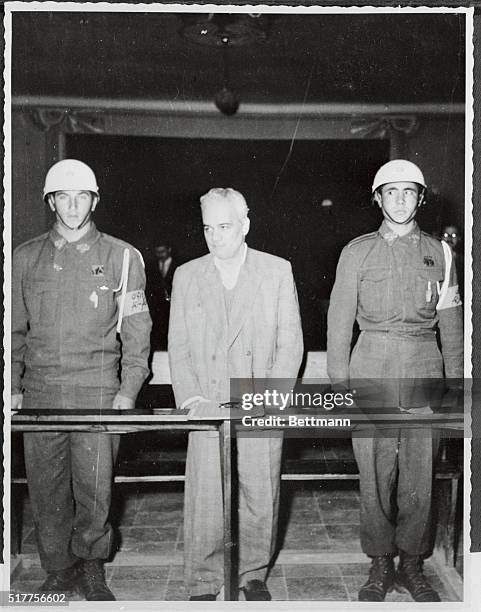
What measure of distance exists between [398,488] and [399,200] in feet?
3.85

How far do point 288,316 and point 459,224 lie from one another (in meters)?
0.74

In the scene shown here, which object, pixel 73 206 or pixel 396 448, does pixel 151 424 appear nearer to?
pixel 73 206

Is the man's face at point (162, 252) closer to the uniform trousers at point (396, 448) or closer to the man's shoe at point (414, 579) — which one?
the uniform trousers at point (396, 448)

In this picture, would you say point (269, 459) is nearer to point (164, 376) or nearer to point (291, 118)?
point (164, 376)

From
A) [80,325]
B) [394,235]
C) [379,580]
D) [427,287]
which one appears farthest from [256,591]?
[394,235]

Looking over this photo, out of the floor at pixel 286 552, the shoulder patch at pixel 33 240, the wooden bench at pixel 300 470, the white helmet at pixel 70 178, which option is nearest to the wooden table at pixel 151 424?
the wooden bench at pixel 300 470

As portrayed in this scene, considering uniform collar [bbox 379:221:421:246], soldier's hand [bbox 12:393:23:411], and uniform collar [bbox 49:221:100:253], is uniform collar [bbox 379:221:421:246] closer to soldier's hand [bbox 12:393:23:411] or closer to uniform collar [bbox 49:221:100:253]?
uniform collar [bbox 49:221:100:253]

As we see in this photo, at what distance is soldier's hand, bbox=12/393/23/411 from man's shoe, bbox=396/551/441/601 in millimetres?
1658

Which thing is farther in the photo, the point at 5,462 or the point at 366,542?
the point at 366,542

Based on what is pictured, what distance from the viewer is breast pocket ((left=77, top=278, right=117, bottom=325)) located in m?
2.78

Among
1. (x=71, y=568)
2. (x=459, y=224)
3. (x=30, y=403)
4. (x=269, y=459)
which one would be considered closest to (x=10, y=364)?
(x=30, y=403)

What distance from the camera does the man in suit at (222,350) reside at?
2.78 m

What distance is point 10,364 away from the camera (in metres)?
2.68

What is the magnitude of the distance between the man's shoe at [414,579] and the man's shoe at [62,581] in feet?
4.29
